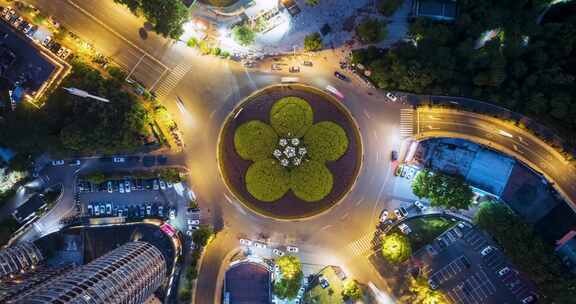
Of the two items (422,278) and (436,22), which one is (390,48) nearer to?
(436,22)

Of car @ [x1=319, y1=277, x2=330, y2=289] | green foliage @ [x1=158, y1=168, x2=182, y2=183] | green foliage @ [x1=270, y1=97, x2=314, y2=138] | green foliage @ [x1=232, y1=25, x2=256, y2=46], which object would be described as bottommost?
car @ [x1=319, y1=277, x2=330, y2=289]

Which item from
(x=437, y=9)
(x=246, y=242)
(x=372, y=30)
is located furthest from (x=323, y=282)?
(x=437, y=9)

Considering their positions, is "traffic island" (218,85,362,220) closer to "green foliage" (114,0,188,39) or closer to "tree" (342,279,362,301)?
"tree" (342,279,362,301)

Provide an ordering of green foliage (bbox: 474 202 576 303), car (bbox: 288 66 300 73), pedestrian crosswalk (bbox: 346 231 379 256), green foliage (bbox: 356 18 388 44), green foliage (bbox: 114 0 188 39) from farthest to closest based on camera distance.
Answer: car (bbox: 288 66 300 73) < pedestrian crosswalk (bbox: 346 231 379 256) < green foliage (bbox: 114 0 188 39) < green foliage (bbox: 356 18 388 44) < green foliage (bbox: 474 202 576 303)

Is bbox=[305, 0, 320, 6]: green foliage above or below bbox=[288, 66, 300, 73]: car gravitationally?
above

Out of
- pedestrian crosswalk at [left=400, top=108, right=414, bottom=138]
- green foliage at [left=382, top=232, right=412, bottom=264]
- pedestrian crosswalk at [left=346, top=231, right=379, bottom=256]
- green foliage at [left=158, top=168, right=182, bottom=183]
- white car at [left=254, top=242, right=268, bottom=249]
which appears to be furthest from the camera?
white car at [left=254, top=242, right=268, bottom=249]

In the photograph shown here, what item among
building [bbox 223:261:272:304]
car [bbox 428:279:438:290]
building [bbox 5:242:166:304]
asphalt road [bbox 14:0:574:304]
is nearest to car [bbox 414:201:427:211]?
asphalt road [bbox 14:0:574:304]

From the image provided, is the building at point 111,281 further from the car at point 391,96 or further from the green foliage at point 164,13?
the car at point 391,96

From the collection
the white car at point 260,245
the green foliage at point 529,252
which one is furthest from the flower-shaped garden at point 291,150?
the green foliage at point 529,252
